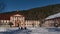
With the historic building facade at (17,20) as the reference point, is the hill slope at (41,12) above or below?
above

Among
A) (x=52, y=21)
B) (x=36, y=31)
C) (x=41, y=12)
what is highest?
(x=41, y=12)

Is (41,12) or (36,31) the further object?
(41,12)

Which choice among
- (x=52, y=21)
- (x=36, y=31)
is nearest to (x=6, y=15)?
(x=36, y=31)

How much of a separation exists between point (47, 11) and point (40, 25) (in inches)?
8.1

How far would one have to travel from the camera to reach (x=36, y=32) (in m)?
1.82

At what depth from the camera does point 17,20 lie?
191 cm

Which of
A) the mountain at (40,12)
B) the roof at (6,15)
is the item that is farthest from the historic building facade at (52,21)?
the roof at (6,15)

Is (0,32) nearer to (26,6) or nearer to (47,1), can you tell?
(26,6)

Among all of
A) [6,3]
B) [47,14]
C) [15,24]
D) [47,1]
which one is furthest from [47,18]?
[6,3]

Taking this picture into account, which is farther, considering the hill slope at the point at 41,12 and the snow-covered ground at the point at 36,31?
the hill slope at the point at 41,12

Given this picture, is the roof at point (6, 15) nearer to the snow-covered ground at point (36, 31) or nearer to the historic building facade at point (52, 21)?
the snow-covered ground at point (36, 31)

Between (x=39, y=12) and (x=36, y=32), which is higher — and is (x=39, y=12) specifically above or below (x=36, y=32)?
above

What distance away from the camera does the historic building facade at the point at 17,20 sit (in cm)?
187

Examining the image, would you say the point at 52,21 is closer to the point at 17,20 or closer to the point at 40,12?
the point at 40,12
